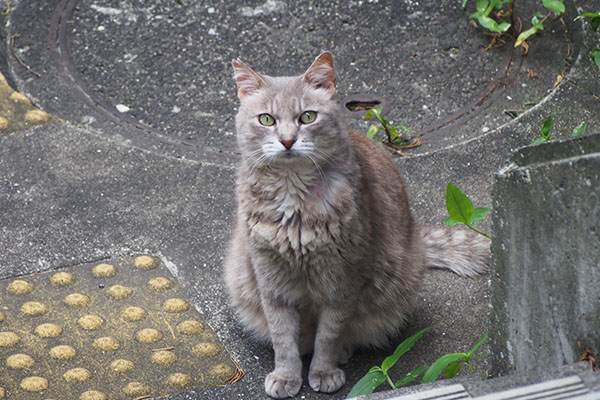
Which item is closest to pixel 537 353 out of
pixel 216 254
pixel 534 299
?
pixel 534 299

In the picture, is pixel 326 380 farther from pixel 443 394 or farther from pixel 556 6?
pixel 556 6

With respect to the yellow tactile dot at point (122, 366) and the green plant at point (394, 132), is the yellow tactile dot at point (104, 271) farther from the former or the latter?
the green plant at point (394, 132)

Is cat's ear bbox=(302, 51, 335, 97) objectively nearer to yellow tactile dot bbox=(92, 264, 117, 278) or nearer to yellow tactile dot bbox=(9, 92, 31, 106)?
yellow tactile dot bbox=(92, 264, 117, 278)

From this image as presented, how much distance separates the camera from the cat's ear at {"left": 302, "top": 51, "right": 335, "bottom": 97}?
2.65 m

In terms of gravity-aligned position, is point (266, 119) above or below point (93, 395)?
above

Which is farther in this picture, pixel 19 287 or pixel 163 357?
pixel 19 287

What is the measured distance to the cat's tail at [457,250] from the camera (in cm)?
319

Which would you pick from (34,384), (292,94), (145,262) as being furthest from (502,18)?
(34,384)

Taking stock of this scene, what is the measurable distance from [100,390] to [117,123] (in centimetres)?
185

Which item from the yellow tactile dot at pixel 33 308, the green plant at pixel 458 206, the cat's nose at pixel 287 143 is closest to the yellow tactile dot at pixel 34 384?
the yellow tactile dot at pixel 33 308

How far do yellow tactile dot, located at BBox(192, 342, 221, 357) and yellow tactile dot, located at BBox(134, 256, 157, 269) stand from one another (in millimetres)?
519

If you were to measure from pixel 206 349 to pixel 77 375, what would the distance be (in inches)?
18.5

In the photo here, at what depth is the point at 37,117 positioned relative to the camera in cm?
405

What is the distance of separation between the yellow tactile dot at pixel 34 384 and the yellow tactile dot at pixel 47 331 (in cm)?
23
